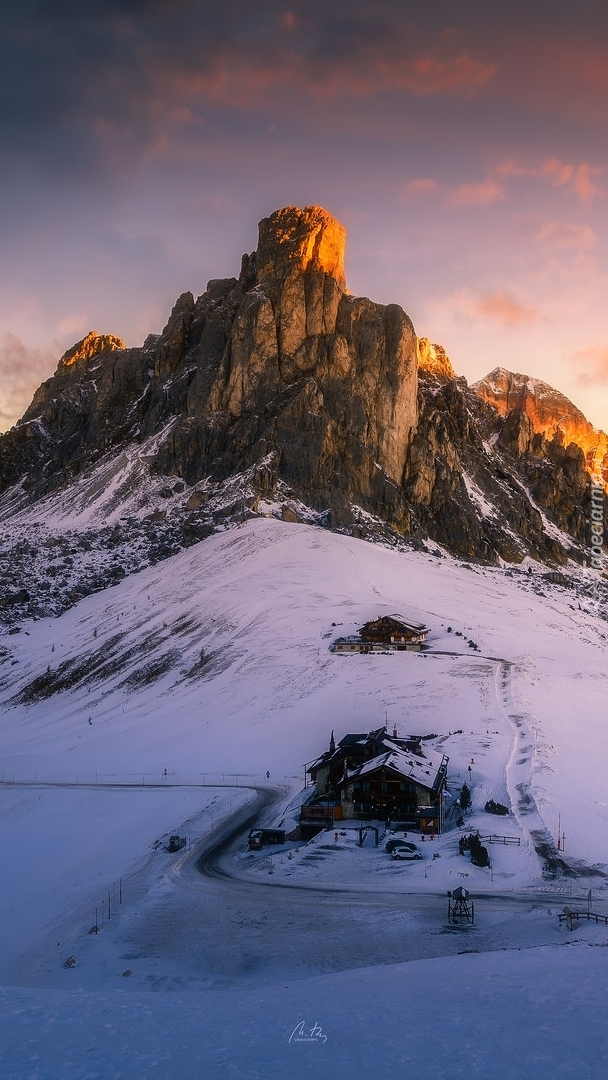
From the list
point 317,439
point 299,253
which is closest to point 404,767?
point 317,439

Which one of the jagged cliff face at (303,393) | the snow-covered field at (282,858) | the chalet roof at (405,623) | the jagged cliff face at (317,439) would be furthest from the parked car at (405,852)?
the jagged cliff face at (303,393)

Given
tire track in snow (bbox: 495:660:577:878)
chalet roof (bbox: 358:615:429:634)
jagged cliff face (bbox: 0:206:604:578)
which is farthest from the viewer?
jagged cliff face (bbox: 0:206:604:578)

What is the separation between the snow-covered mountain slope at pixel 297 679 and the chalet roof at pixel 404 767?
9.21ft

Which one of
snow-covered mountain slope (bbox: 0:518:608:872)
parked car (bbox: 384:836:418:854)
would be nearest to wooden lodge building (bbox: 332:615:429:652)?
snow-covered mountain slope (bbox: 0:518:608:872)

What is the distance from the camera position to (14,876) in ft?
112

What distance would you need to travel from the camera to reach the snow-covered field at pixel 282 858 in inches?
611

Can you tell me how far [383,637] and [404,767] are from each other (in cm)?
3807

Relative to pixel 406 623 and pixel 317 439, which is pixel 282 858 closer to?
pixel 406 623

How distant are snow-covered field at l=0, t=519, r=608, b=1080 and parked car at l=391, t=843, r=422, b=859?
526 mm

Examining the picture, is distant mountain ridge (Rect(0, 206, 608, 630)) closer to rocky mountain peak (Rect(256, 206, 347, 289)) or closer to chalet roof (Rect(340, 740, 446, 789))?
rocky mountain peak (Rect(256, 206, 347, 289))

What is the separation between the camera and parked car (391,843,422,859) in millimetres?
32906

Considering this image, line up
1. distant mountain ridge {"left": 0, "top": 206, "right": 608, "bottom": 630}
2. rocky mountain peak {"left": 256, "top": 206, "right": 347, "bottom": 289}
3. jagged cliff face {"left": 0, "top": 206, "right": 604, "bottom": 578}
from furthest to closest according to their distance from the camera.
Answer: rocky mountain peak {"left": 256, "top": 206, "right": 347, "bottom": 289} → jagged cliff face {"left": 0, "top": 206, "right": 604, "bottom": 578} → distant mountain ridge {"left": 0, "top": 206, "right": 608, "bottom": 630}

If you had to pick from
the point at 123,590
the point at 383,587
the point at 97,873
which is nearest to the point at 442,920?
the point at 97,873

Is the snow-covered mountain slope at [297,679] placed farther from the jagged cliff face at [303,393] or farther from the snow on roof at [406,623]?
the jagged cliff face at [303,393]
